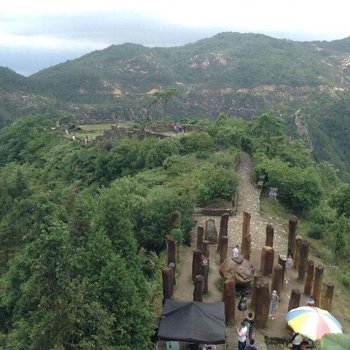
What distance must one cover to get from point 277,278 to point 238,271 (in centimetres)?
145

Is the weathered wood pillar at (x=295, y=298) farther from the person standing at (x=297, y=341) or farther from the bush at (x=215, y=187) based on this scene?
the bush at (x=215, y=187)

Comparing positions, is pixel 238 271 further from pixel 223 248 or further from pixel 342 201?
Answer: pixel 342 201

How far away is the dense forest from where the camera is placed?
34.4 ft

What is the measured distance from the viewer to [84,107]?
11206 cm

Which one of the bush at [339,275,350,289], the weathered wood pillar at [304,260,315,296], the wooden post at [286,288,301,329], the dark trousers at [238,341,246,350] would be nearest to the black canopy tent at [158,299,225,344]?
the dark trousers at [238,341,246,350]

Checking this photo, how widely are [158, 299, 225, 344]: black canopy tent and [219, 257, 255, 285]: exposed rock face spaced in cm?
282

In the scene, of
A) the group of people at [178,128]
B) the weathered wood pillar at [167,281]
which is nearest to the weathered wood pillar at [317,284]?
the weathered wood pillar at [167,281]

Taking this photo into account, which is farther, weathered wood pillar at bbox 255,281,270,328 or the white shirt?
weathered wood pillar at bbox 255,281,270,328

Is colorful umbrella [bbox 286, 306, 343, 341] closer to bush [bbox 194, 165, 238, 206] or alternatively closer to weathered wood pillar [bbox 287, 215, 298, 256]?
weathered wood pillar [bbox 287, 215, 298, 256]

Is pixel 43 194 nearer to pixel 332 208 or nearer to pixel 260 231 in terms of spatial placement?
pixel 260 231

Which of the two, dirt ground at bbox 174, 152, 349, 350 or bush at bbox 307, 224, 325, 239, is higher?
dirt ground at bbox 174, 152, 349, 350

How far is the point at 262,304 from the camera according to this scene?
574 inches

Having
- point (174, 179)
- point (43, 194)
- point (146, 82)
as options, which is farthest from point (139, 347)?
point (146, 82)

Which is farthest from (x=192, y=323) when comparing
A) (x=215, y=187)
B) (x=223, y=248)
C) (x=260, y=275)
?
(x=215, y=187)
